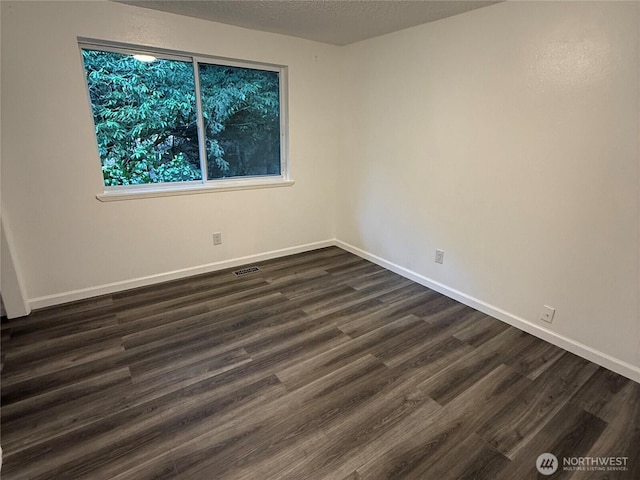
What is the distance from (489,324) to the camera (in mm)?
2656

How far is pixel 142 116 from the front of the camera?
9.63 ft

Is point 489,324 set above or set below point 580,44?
below

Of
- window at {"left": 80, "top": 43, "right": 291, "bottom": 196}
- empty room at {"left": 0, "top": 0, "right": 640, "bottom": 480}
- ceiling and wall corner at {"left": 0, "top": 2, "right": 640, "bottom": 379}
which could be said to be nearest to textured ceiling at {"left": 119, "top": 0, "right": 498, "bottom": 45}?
empty room at {"left": 0, "top": 0, "right": 640, "bottom": 480}

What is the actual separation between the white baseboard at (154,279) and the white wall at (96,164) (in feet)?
0.07

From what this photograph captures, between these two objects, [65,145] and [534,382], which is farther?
[65,145]

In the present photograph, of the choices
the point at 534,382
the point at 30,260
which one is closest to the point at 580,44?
the point at 534,382

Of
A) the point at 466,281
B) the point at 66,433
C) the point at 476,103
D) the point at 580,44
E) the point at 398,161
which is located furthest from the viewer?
the point at 398,161

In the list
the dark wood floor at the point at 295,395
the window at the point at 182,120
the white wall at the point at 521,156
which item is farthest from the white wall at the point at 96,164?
the white wall at the point at 521,156

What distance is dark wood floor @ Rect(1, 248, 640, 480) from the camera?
5.10 feet

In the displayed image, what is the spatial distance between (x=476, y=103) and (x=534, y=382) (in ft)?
6.51

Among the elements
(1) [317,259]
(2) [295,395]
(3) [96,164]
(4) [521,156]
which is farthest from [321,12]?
(2) [295,395]

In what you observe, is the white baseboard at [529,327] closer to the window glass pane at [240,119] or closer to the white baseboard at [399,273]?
the white baseboard at [399,273]

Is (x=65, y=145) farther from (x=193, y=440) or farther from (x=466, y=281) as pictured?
(x=466, y=281)

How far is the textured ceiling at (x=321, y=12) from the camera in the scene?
2434mm
